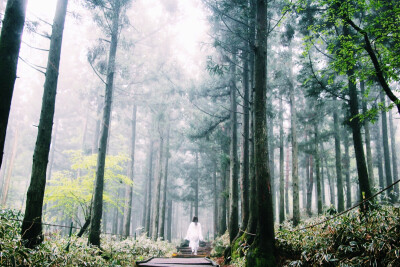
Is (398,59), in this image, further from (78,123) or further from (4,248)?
(78,123)

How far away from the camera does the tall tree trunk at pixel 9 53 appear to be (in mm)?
4254

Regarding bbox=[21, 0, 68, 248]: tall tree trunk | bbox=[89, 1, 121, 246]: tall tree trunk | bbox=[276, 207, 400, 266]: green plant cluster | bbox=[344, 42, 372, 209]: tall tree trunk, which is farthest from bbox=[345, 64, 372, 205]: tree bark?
bbox=[21, 0, 68, 248]: tall tree trunk

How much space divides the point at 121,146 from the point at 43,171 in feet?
81.2

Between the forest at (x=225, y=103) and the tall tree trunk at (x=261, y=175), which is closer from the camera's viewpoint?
the forest at (x=225, y=103)

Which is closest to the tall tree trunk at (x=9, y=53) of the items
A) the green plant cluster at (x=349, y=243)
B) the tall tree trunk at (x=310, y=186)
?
the green plant cluster at (x=349, y=243)

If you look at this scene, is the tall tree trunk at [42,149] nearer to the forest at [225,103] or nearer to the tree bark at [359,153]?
the forest at [225,103]

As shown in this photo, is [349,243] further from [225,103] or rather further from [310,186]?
[310,186]

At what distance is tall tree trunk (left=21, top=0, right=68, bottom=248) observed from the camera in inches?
220

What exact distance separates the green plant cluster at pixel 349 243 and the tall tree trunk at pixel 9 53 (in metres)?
6.33

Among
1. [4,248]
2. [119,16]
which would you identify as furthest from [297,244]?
[119,16]

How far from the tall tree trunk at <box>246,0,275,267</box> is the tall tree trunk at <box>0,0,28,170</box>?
5.45 metres

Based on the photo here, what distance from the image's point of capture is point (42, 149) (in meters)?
6.29

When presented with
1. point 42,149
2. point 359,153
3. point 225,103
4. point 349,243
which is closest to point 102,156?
point 42,149

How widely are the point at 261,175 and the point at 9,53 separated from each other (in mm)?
5984
